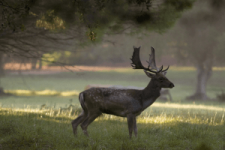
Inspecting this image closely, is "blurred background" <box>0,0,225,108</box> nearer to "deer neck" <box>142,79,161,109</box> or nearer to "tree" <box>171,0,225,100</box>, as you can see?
"tree" <box>171,0,225,100</box>

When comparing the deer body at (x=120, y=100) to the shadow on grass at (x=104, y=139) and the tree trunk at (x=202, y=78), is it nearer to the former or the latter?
the shadow on grass at (x=104, y=139)

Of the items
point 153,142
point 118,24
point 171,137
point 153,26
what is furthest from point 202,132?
point 118,24

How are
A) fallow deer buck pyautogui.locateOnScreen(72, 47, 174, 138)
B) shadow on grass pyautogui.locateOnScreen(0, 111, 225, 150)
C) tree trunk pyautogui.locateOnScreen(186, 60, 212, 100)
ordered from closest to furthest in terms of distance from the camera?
shadow on grass pyautogui.locateOnScreen(0, 111, 225, 150) → fallow deer buck pyautogui.locateOnScreen(72, 47, 174, 138) → tree trunk pyautogui.locateOnScreen(186, 60, 212, 100)

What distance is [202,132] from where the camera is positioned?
9062mm

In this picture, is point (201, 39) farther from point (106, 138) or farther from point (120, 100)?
point (106, 138)

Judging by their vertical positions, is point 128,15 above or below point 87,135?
above

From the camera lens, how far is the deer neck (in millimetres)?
7664

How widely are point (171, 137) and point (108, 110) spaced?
2118mm

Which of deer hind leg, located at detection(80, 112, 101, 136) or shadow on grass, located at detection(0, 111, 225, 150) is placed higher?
deer hind leg, located at detection(80, 112, 101, 136)

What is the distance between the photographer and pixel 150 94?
773cm

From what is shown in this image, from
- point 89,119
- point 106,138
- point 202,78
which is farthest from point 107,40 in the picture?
point 202,78

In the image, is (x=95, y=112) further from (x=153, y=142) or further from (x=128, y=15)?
(x=128, y=15)

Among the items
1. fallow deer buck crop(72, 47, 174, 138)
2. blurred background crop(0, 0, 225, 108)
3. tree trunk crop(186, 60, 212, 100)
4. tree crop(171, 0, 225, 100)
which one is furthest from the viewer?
tree trunk crop(186, 60, 212, 100)

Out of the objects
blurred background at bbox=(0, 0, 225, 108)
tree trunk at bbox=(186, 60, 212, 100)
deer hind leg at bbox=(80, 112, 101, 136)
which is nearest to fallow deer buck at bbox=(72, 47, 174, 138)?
deer hind leg at bbox=(80, 112, 101, 136)
